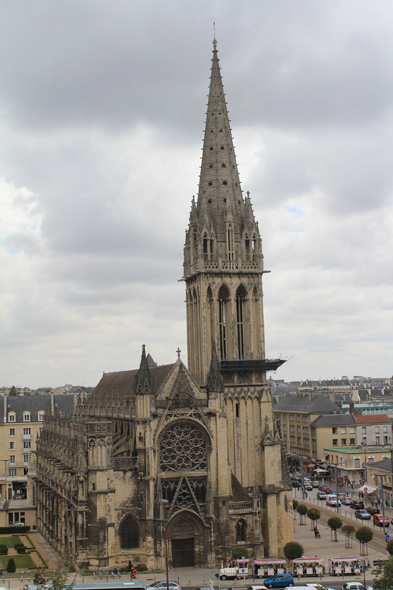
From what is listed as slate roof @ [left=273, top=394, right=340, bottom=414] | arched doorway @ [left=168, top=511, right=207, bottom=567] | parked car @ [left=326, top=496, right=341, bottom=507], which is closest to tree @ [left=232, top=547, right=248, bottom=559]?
arched doorway @ [left=168, top=511, right=207, bottom=567]

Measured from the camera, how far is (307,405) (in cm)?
14362

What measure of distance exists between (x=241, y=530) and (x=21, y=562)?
20.6 metres

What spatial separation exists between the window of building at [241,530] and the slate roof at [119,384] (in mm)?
14308

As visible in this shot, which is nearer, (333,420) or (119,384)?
(119,384)

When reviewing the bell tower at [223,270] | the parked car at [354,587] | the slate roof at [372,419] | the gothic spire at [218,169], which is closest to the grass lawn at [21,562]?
the bell tower at [223,270]

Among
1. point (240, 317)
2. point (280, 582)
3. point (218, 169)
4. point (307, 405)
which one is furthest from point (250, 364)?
point (307, 405)

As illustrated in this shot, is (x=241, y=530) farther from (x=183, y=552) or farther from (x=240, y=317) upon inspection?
(x=240, y=317)

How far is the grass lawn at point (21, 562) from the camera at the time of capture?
202ft

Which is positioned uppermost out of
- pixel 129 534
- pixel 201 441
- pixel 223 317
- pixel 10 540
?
pixel 223 317

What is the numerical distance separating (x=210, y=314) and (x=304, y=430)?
→ 7874 cm

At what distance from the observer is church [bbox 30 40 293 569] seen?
196 ft

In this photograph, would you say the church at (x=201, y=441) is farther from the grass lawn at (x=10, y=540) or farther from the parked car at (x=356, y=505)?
the parked car at (x=356, y=505)

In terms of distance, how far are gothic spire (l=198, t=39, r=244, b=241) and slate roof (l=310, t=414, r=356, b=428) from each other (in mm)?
72144

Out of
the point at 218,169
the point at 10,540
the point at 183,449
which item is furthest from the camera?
the point at 10,540
